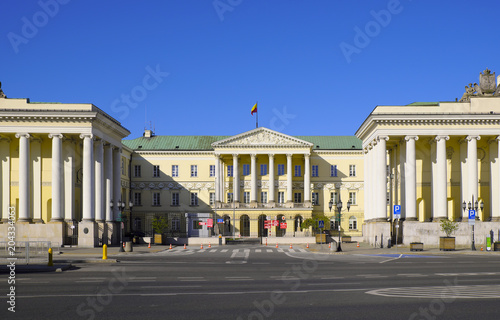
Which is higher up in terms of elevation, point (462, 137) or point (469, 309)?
point (462, 137)

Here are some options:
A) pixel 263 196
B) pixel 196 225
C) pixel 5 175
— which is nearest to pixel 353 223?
pixel 263 196

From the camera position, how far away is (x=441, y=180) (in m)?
61.8

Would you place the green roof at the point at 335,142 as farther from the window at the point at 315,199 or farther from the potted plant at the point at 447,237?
the potted plant at the point at 447,237

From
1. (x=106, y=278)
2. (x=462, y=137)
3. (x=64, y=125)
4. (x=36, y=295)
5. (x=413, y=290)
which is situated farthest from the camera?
(x=462, y=137)

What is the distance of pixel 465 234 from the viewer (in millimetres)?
60125

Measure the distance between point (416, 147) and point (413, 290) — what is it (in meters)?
48.7

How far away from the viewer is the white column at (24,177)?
192ft

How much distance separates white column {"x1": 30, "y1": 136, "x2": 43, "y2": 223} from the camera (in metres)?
61.9

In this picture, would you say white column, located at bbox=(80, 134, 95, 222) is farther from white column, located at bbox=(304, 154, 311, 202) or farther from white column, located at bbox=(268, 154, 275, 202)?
white column, located at bbox=(304, 154, 311, 202)

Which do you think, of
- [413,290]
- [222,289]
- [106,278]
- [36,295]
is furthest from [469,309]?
[106,278]

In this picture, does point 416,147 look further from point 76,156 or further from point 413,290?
point 413,290

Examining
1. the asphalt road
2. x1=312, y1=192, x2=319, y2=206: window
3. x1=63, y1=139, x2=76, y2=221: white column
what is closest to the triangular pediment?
x1=312, y1=192, x2=319, y2=206: window

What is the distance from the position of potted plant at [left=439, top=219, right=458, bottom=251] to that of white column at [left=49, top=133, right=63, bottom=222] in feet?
115

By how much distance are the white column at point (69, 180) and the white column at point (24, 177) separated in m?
3.73
